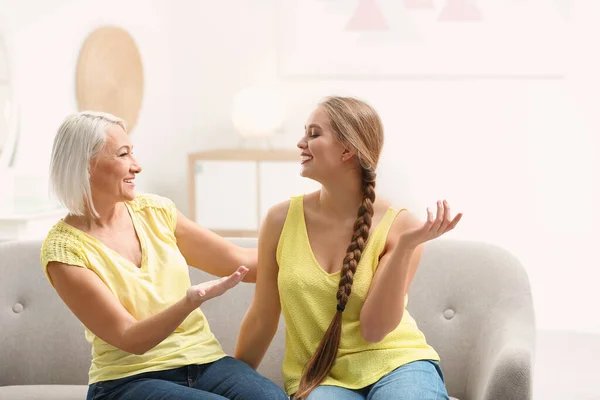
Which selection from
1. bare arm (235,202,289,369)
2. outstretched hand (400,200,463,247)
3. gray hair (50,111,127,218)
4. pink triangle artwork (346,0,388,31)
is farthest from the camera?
pink triangle artwork (346,0,388,31)

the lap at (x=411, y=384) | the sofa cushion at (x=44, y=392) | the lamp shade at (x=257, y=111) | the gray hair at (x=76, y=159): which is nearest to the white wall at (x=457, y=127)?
the lamp shade at (x=257, y=111)

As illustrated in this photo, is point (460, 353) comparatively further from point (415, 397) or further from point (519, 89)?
point (519, 89)

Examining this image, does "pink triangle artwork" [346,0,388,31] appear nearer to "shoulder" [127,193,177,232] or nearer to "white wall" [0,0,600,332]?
"white wall" [0,0,600,332]

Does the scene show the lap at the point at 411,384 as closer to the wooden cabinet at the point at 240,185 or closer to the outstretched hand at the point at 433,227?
the outstretched hand at the point at 433,227

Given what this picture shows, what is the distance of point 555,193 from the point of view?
16.7ft

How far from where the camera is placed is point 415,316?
2.42 metres

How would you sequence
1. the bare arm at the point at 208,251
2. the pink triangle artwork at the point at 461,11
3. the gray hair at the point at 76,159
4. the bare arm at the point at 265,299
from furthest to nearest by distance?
the pink triangle artwork at the point at 461,11 → the bare arm at the point at 208,251 → the bare arm at the point at 265,299 → the gray hair at the point at 76,159

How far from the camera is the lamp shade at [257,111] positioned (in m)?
5.20

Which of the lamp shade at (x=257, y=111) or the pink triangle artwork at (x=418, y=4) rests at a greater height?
the pink triangle artwork at (x=418, y=4)

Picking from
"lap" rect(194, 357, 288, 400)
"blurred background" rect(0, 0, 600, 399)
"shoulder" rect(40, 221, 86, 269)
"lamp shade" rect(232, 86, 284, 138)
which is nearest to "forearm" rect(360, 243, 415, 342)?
"lap" rect(194, 357, 288, 400)

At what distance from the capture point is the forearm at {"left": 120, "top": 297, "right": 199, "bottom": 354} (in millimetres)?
1887

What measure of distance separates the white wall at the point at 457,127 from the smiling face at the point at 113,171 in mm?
2697

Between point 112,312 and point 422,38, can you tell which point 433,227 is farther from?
point 422,38

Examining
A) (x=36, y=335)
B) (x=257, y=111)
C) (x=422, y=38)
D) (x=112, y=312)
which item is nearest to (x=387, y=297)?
(x=112, y=312)
